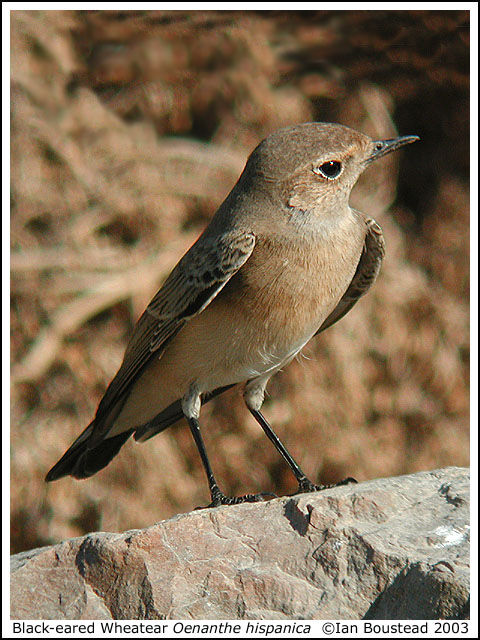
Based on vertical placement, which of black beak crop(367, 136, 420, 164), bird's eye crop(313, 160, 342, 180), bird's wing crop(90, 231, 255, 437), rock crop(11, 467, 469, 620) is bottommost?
rock crop(11, 467, 469, 620)

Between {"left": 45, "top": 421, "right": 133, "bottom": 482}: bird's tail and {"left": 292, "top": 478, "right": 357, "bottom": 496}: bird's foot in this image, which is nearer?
{"left": 292, "top": 478, "right": 357, "bottom": 496}: bird's foot

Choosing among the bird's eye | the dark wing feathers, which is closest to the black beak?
the bird's eye

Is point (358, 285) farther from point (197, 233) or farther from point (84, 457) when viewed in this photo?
point (197, 233)

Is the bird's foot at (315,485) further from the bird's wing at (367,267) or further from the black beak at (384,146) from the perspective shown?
the black beak at (384,146)

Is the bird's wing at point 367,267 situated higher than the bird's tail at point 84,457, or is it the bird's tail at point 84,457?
the bird's wing at point 367,267

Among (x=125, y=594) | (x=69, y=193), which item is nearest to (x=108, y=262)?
(x=69, y=193)

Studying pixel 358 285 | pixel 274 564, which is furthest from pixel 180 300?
pixel 274 564

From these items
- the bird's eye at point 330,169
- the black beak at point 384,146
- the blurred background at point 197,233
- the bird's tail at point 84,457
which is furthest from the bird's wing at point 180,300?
the blurred background at point 197,233

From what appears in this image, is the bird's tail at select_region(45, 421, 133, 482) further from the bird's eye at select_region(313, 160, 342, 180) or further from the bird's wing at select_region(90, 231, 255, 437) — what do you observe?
the bird's eye at select_region(313, 160, 342, 180)
